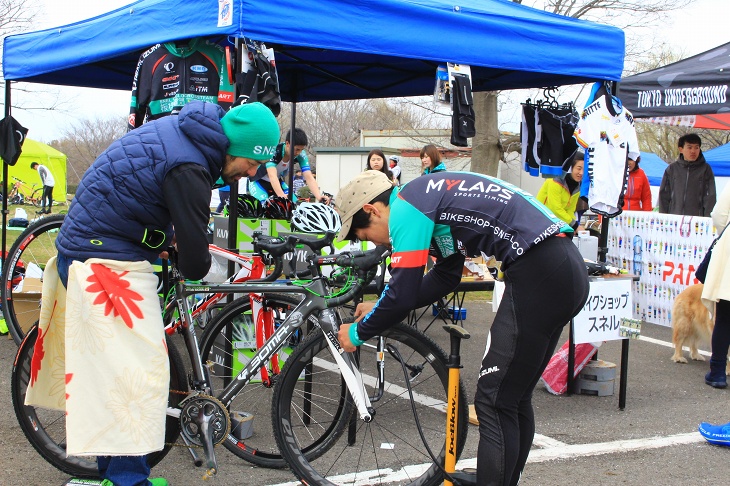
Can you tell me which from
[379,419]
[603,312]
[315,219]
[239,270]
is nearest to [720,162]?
[603,312]

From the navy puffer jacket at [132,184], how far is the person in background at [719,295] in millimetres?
4610

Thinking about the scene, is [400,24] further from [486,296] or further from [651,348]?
[486,296]

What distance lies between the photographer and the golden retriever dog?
6.73 meters

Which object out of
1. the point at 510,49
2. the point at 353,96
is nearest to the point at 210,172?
the point at 510,49

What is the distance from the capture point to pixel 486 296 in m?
10.7

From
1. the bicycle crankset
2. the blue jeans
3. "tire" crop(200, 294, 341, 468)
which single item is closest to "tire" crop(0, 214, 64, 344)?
"tire" crop(200, 294, 341, 468)

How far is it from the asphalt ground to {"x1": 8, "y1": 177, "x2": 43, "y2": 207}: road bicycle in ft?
92.7

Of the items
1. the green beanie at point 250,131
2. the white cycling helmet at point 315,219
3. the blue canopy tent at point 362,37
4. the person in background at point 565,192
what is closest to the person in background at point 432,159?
the blue canopy tent at point 362,37

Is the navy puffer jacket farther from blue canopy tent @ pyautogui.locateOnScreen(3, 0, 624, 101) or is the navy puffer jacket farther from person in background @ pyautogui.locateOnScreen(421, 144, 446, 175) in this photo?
person in background @ pyautogui.locateOnScreen(421, 144, 446, 175)

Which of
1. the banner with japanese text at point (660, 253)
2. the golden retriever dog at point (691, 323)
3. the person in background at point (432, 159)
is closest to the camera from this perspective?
the golden retriever dog at point (691, 323)

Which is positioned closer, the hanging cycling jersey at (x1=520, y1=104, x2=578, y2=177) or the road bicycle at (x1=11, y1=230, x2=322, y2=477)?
the road bicycle at (x1=11, y1=230, x2=322, y2=477)

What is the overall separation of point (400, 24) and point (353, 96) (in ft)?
12.1

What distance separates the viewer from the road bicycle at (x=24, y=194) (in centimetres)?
3195

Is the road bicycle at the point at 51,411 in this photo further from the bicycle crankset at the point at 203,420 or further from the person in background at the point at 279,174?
the person in background at the point at 279,174
